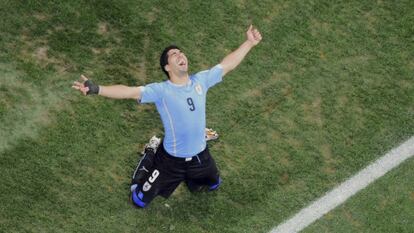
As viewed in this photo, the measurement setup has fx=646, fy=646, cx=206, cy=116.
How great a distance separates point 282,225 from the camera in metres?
10.9

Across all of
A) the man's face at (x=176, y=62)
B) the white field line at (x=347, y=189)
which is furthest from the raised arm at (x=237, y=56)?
the white field line at (x=347, y=189)

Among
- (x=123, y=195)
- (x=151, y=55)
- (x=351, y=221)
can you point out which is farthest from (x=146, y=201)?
(x=351, y=221)

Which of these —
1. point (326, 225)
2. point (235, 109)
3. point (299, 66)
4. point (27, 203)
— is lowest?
point (27, 203)

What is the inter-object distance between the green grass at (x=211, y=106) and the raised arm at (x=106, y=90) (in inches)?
87.7

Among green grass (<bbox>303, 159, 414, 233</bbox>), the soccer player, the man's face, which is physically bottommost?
green grass (<bbox>303, 159, 414, 233</bbox>)

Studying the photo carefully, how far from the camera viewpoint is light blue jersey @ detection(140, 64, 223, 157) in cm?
924

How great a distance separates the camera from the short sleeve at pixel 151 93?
9.13 metres

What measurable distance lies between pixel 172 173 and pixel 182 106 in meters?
1.29

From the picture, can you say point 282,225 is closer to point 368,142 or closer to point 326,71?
point 368,142

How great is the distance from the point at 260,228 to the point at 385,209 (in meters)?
2.16

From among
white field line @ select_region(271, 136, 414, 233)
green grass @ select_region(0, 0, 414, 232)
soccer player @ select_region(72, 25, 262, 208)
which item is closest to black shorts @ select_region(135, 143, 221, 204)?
soccer player @ select_region(72, 25, 262, 208)

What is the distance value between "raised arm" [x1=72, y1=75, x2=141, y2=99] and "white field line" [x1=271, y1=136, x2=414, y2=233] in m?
3.62

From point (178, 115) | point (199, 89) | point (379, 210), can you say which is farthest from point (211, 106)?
point (379, 210)

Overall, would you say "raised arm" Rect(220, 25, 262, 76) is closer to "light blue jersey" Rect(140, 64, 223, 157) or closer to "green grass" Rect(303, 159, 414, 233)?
"light blue jersey" Rect(140, 64, 223, 157)
